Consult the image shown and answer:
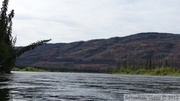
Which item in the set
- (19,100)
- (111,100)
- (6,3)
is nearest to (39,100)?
(19,100)

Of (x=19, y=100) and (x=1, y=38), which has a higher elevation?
(x=1, y=38)

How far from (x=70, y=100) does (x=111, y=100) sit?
4208 millimetres

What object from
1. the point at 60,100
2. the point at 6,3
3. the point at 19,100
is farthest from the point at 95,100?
the point at 6,3

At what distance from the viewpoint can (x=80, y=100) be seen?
A: 30547 millimetres

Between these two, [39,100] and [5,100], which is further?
[39,100]

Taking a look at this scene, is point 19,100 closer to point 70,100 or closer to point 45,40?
point 70,100

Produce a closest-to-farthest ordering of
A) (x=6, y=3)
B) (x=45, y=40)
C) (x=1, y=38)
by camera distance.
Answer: (x=45, y=40), (x=1, y=38), (x=6, y=3)

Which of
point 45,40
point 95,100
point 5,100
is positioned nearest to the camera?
point 45,40

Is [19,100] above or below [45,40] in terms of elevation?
below

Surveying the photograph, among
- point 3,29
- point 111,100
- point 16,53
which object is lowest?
point 111,100

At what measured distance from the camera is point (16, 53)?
7992 millimetres

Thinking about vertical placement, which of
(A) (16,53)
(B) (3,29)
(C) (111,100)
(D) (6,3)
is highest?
(D) (6,3)

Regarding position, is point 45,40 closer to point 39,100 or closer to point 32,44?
point 32,44

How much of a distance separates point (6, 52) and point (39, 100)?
838 inches
